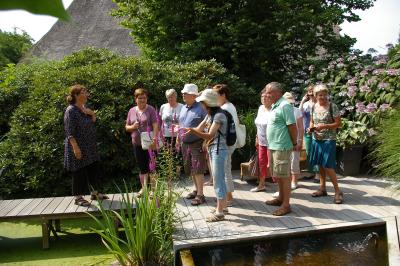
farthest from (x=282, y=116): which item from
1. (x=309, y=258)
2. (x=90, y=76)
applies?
(x=90, y=76)

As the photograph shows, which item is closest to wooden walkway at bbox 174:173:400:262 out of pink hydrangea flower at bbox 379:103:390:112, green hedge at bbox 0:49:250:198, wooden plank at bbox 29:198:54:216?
pink hydrangea flower at bbox 379:103:390:112

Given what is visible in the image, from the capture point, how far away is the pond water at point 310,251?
4035 millimetres

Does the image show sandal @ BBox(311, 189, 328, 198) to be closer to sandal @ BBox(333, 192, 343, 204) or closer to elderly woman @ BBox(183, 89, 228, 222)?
sandal @ BBox(333, 192, 343, 204)

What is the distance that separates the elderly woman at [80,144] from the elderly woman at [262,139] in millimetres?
2226

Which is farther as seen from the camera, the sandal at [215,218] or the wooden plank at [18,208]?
the wooden plank at [18,208]

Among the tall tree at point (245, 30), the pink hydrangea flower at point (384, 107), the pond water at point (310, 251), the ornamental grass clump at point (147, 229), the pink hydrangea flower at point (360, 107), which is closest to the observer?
the ornamental grass clump at point (147, 229)

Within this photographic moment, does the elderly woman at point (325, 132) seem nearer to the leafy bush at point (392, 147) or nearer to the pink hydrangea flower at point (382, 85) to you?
the leafy bush at point (392, 147)

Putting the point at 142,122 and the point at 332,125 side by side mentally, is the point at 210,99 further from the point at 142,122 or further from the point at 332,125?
the point at 332,125

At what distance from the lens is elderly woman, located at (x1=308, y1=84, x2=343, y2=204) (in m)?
5.11

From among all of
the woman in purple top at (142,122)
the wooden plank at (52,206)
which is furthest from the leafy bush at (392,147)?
the wooden plank at (52,206)

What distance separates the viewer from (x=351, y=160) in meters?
6.91

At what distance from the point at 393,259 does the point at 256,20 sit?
23.1ft

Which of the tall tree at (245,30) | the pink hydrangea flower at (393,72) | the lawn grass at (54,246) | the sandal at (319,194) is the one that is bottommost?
→ the lawn grass at (54,246)

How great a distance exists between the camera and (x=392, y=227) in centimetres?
444
